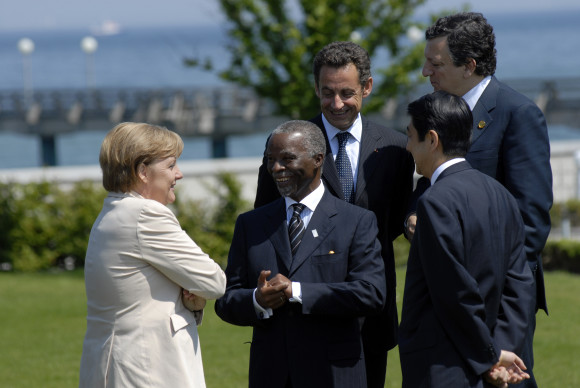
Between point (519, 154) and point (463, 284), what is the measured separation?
0.96m

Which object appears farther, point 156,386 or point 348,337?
point 348,337

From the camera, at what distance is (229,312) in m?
4.23

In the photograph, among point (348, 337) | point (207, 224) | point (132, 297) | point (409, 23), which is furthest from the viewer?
point (409, 23)

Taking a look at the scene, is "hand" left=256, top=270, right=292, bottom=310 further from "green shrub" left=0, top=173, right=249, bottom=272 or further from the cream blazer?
"green shrub" left=0, top=173, right=249, bottom=272

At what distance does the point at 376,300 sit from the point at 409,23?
40.2 feet

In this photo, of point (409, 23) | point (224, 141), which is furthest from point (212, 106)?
point (409, 23)

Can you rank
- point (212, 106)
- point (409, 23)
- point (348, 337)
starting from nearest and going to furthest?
point (348, 337), point (409, 23), point (212, 106)

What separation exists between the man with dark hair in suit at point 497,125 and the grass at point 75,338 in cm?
304

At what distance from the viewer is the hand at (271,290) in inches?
157

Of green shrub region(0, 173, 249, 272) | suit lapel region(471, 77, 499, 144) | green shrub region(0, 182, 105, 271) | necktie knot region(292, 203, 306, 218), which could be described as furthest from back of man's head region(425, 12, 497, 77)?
green shrub region(0, 182, 105, 271)

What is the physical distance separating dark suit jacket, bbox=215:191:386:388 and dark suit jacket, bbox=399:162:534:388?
1.21 feet

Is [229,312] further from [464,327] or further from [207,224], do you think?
[207,224]


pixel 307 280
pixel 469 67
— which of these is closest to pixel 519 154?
pixel 469 67

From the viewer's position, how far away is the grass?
7.48 metres
